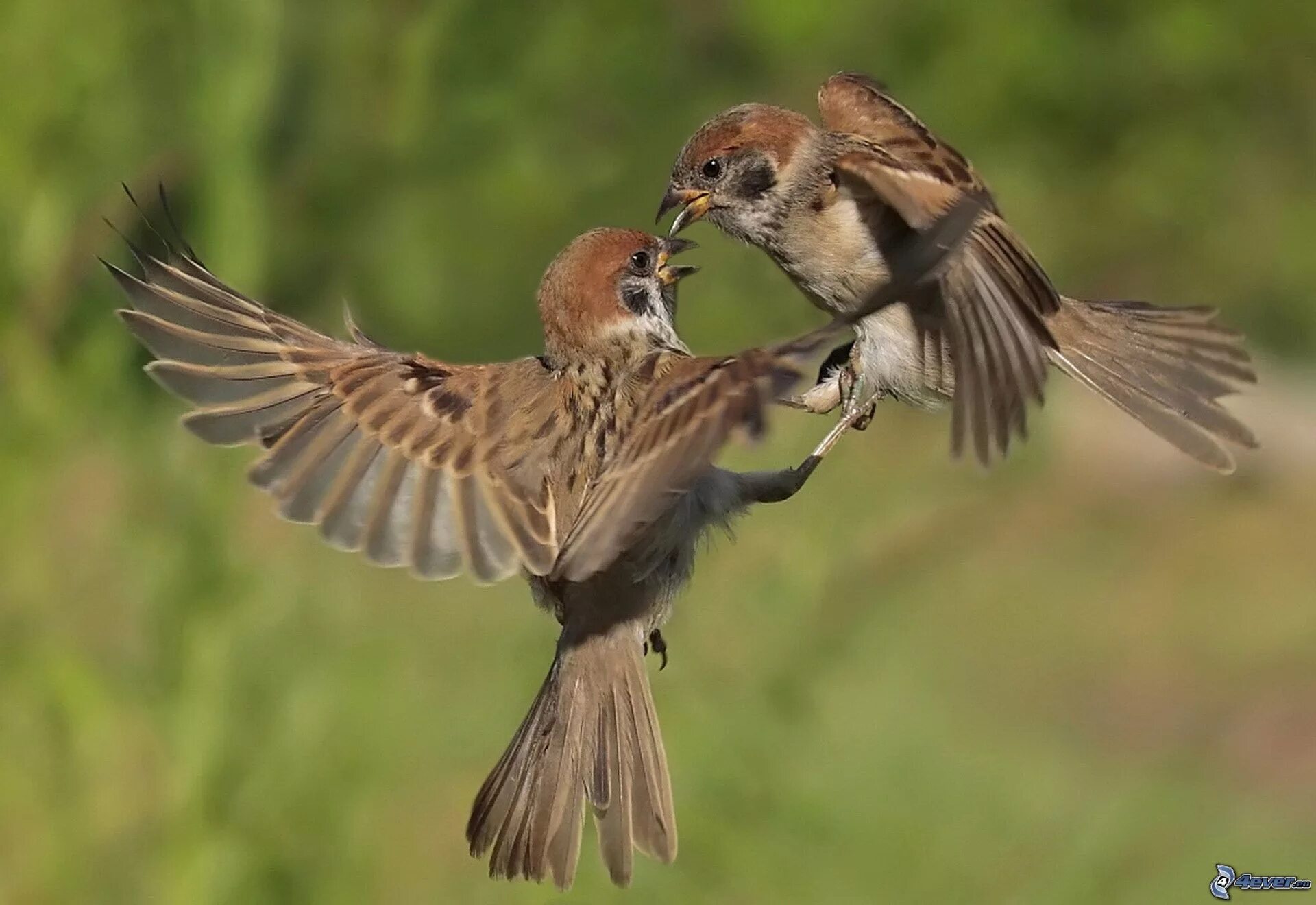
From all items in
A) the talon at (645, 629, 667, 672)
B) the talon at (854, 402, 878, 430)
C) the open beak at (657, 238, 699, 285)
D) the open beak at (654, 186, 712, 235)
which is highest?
the open beak at (654, 186, 712, 235)

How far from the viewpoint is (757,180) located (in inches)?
149

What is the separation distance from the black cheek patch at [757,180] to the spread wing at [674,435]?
0.63m

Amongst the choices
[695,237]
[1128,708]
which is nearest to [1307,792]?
[1128,708]

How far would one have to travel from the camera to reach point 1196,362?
Answer: 4031 millimetres

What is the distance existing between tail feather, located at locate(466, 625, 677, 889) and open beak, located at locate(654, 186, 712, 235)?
823 mm

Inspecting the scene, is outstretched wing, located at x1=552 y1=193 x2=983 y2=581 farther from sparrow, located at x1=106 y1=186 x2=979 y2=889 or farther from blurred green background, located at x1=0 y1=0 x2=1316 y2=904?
blurred green background, located at x1=0 y1=0 x2=1316 y2=904

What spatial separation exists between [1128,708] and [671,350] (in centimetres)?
552

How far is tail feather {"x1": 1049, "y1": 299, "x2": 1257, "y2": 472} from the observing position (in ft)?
Answer: 12.7

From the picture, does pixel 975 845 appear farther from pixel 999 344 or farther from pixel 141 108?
pixel 141 108

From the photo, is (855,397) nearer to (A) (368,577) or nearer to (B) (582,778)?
(B) (582,778)

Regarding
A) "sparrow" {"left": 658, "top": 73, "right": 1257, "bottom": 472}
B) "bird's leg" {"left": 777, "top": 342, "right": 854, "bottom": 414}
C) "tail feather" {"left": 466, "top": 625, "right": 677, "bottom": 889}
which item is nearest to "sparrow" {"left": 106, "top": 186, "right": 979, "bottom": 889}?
"tail feather" {"left": 466, "top": 625, "right": 677, "bottom": 889}

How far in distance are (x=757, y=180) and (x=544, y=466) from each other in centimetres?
Answer: 78

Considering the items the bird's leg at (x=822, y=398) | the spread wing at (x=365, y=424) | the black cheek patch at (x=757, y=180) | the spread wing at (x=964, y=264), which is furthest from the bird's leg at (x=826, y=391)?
the spread wing at (x=365, y=424)

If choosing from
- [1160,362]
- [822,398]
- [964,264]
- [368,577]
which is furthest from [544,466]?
[368,577]
